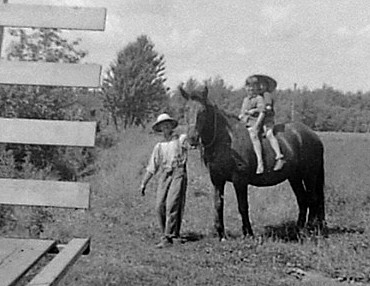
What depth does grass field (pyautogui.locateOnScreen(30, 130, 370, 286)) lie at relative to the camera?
3660mm

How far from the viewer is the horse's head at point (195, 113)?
180 inches

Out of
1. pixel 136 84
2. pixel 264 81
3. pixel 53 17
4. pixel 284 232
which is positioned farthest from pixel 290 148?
pixel 136 84

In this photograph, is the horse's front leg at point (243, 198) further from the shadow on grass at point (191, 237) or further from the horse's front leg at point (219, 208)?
the shadow on grass at point (191, 237)

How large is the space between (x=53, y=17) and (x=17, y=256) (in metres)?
0.71

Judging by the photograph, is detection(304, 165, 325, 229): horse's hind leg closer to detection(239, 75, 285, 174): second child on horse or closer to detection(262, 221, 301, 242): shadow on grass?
detection(262, 221, 301, 242): shadow on grass

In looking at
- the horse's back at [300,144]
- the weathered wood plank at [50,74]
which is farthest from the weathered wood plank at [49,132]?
the horse's back at [300,144]

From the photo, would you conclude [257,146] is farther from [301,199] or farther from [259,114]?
[301,199]

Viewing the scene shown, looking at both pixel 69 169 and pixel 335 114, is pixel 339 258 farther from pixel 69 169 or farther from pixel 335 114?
pixel 69 169

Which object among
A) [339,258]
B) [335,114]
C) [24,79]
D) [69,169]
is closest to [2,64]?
[24,79]

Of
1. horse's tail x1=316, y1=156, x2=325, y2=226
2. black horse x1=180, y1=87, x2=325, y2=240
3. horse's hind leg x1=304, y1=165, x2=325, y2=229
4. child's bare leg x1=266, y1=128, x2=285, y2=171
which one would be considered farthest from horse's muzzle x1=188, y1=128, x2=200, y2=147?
horse's tail x1=316, y1=156, x2=325, y2=226

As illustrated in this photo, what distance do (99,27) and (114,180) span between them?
16.7 feet

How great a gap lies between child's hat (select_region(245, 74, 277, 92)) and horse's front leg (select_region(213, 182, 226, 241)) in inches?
34.8

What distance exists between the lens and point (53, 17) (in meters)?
1.76

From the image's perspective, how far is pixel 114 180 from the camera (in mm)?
6754
